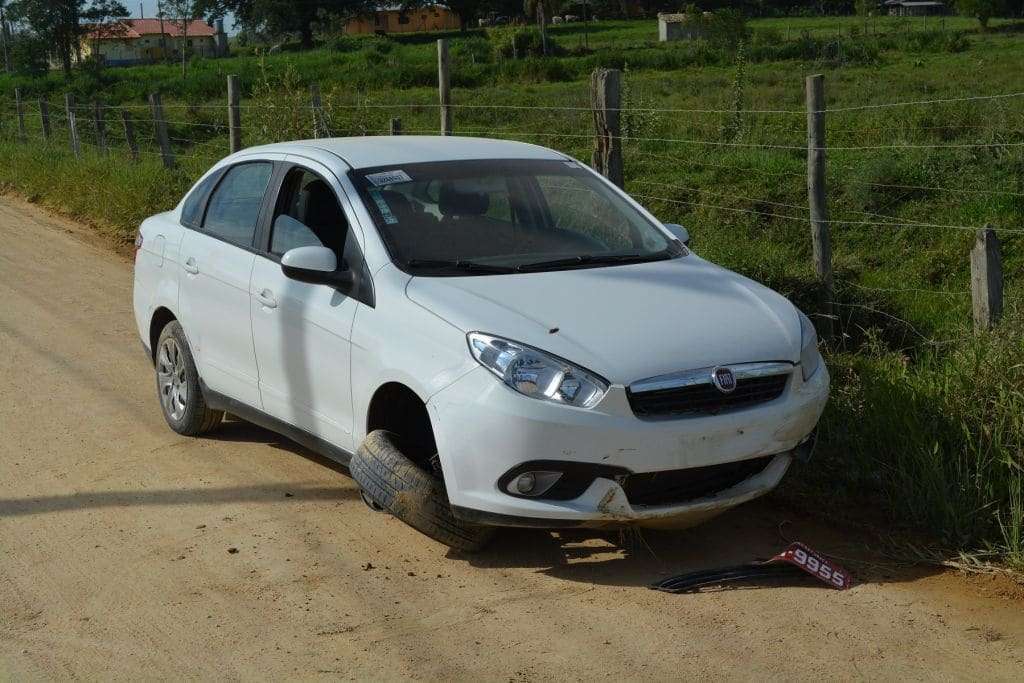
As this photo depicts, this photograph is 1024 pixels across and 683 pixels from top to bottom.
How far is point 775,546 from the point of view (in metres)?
5.38

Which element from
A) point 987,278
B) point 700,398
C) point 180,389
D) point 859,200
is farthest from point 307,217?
point 859,200

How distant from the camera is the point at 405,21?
3964 inches

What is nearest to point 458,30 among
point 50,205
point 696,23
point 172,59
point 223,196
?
point 172,59

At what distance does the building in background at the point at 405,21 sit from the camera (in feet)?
318

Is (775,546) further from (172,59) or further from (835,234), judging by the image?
(172,59)

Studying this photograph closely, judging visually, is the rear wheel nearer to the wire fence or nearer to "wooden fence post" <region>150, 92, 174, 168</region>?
the wire fence

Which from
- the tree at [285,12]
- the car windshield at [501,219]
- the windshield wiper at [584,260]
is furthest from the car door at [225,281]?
the tree at [285,12]

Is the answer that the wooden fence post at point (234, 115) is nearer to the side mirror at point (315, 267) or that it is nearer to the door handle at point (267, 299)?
the door handle at point (267, 299)

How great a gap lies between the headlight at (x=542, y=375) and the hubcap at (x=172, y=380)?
272 cm

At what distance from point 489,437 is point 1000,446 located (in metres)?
2.20

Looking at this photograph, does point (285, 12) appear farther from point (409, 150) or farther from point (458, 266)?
point (458, 266)

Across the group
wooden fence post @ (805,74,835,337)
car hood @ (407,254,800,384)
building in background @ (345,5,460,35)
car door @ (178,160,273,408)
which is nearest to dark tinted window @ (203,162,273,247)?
car door @ (178,160,273,408)

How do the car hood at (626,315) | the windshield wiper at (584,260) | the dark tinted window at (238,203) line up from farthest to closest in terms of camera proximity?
the dark tinted window at (238,203) < the windshield wiper at (584,260) < the car hood at (626,315)

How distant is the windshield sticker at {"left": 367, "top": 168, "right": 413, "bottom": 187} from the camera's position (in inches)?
232
